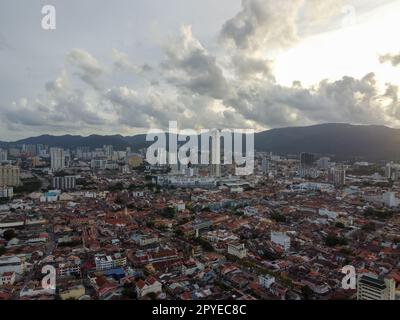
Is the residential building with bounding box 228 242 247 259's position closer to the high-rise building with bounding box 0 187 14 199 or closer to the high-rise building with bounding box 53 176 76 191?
the high-rise building with bounding box 0 187 14 199

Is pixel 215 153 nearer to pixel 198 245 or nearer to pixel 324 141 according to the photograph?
pixel 198 245

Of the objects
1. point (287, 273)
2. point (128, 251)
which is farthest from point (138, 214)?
point (287, 273)

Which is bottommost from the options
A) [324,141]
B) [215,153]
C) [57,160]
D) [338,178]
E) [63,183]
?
[63,183]

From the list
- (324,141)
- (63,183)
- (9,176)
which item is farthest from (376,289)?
(324,141)

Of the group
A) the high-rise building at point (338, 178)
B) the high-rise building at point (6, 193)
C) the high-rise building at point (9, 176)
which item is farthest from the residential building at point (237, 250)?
the high-rise building at point (9, 176)

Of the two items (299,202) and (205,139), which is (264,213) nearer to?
(299,202)

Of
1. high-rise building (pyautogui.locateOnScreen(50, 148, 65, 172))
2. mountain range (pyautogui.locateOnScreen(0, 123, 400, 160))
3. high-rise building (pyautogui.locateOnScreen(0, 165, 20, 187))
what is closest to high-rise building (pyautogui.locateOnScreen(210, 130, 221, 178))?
high-rise building (pyautogui.locateOnScreen(0, 165, 20, 187))
